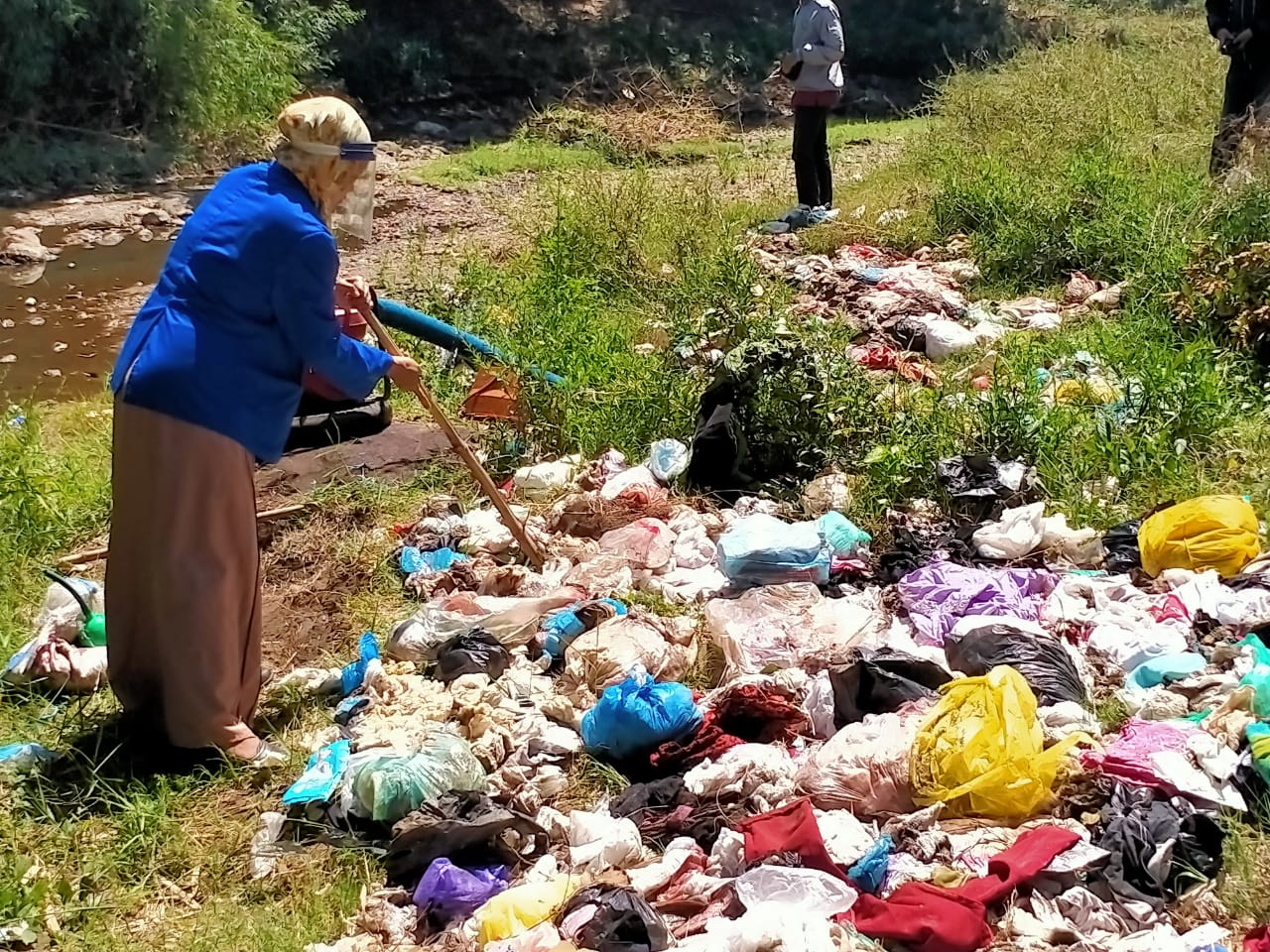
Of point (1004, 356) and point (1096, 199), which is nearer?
point (1004, 356)

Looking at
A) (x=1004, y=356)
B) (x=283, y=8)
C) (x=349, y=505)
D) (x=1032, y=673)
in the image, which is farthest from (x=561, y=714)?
(x=283, y=8)

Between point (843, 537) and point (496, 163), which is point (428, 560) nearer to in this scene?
point (843, 537)

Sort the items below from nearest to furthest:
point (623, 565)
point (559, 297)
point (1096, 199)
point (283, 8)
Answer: point (623, 565), point (559, 297), point (1096, 199), point (283, 8)

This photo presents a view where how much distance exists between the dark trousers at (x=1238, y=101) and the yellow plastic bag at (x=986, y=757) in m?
5.08

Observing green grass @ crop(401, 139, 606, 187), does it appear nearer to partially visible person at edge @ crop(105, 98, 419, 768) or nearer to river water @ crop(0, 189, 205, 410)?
river water @ crop(0, 189, 205, 410)

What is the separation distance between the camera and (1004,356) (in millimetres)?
5668

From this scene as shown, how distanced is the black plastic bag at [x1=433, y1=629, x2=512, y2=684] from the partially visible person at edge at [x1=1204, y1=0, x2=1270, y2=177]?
5264 millimetres

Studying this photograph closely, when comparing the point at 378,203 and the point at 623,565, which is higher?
the point at 378,203

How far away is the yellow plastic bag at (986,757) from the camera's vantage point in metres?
2.85

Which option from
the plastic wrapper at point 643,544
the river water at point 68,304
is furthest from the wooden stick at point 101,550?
the river water at point 68,304

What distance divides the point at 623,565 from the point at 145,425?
5.60 feet

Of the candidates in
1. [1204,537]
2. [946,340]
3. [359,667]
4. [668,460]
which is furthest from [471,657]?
[946,340]

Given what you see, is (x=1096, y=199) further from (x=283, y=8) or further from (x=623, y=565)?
(x=283, y=8)

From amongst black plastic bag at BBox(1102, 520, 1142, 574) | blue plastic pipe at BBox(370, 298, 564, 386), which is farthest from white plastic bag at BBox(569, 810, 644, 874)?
blue plastic pipe at BBox(370, 298, 564, 386)
